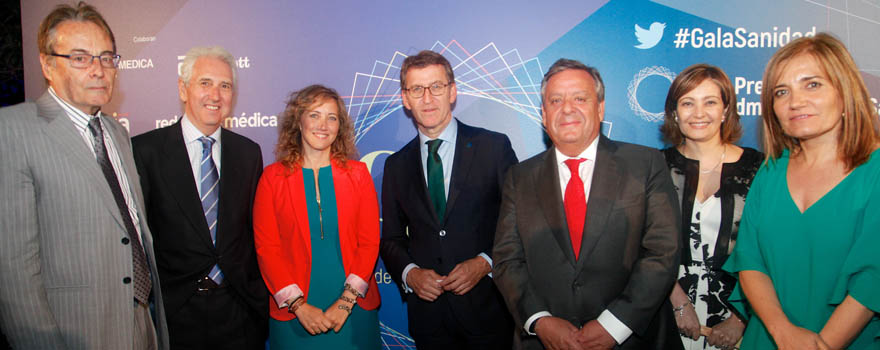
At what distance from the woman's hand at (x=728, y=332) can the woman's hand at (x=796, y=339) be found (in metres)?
0.50

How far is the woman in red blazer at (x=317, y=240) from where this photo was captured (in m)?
2.67

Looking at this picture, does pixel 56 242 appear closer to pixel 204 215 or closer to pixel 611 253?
pixel 204 215

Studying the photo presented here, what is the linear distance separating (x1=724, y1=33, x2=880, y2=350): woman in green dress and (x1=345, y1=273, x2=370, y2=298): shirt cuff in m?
1.89

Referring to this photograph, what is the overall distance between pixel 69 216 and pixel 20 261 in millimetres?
243

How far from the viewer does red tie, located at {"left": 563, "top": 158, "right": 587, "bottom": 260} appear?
7.15 ft

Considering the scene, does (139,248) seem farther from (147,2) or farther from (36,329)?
(147,2)

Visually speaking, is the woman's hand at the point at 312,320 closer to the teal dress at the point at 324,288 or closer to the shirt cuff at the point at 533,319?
the teal dress at the point at 324,288

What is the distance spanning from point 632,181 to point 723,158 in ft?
2.66

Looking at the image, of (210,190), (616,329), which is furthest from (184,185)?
(616,329)

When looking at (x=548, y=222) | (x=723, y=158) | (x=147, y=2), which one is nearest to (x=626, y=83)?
(x=723, y=158)

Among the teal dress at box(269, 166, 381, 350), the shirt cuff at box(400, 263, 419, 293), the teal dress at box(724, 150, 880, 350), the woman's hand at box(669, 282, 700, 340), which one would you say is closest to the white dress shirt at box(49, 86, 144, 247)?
the teal dress at box(269, 166, 381, 350)

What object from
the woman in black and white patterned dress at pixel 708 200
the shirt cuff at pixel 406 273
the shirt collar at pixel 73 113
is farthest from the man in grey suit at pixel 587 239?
the shirt collar at pixel 73 113

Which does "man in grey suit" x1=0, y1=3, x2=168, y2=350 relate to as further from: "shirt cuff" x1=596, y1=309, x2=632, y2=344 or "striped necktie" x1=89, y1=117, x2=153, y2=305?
"shirt cuff" x1=596, y1=309, x2=632, y2=344

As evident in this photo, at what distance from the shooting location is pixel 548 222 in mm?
2199
